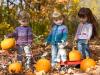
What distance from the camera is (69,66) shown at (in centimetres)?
944

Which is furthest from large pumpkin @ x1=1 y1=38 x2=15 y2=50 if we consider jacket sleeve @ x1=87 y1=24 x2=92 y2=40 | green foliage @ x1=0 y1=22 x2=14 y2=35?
green foliage @ x1=0 y1=22 x2=14 y2=35

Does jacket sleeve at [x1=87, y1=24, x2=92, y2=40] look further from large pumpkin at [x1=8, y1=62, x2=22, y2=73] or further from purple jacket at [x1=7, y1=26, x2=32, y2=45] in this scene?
large pumpkin at [x1=8, y1=62, x2=22, y2=73]

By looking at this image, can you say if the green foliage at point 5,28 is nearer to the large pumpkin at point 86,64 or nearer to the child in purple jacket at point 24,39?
the child in purple jacket at point 24,39

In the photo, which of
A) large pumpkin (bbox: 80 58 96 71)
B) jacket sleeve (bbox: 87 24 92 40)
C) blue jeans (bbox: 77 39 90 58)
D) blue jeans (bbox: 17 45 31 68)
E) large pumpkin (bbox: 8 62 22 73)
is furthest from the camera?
blue jeans (bbox: 77 39 90 58)

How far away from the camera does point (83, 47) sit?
988 cm

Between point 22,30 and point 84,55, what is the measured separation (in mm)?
1534

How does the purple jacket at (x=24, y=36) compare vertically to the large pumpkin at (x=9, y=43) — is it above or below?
above

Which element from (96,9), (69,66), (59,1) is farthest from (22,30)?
(96,9)

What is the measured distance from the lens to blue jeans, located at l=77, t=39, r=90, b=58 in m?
9.80

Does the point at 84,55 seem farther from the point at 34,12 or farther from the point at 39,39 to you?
the point at 34,12

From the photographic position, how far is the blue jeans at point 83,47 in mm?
9805

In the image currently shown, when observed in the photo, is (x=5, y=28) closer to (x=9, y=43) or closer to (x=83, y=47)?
(x=9, y=43)

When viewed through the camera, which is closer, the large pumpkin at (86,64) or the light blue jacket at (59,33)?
the large pumpkin at (86,64)

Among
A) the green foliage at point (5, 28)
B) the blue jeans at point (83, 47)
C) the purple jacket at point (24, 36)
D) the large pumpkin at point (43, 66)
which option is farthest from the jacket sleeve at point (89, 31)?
the green foliage at point (5, 28)
